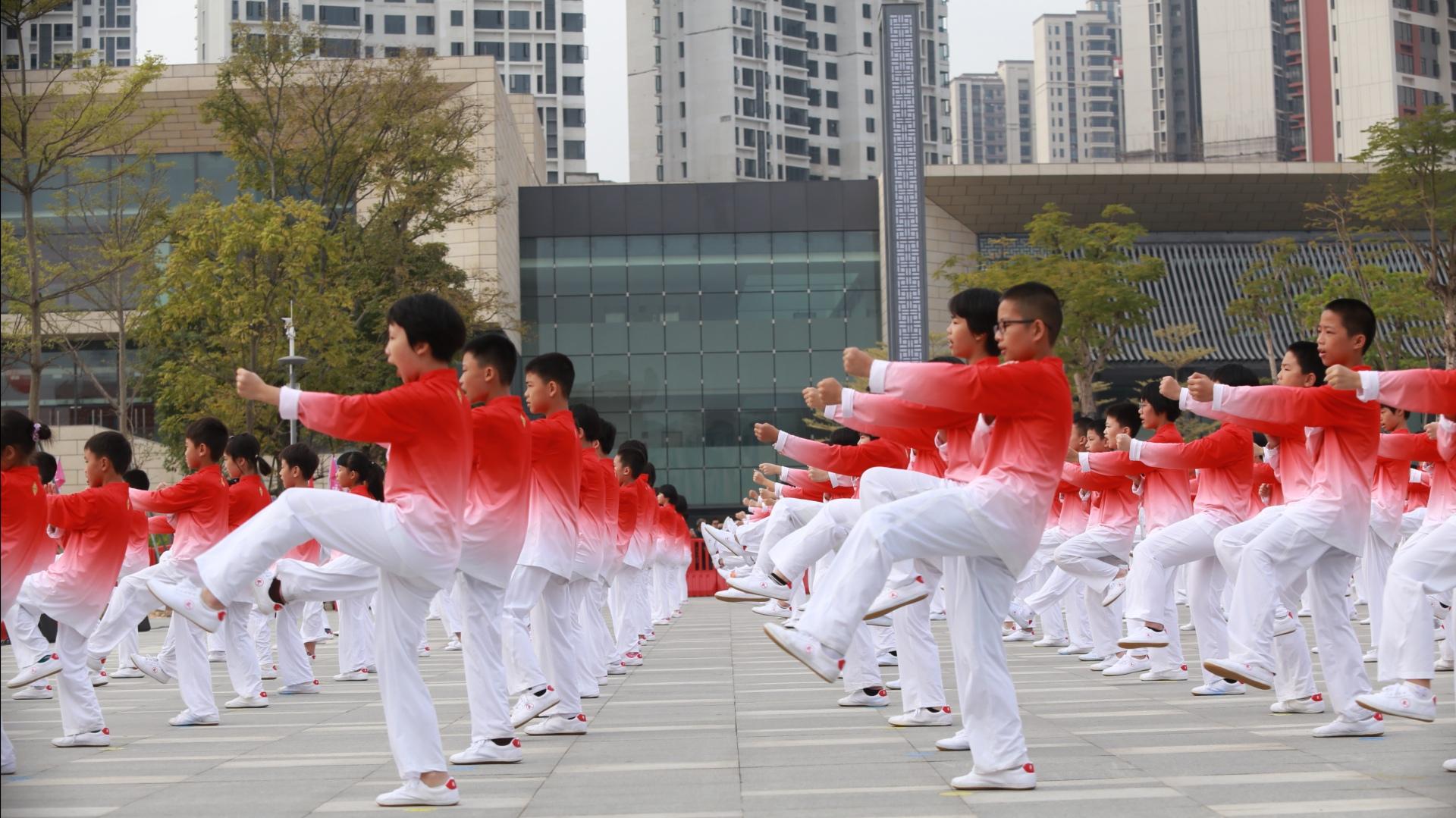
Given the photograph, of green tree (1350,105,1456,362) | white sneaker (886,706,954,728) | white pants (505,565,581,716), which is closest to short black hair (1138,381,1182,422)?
white sneaker (886,706,954,728)

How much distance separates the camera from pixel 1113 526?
12172 mm

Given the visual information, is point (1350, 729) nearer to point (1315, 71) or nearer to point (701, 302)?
point (701, 302)

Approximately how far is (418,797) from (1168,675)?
23.4 ft

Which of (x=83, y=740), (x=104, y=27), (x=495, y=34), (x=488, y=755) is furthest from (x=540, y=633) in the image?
(x=104, y=27)

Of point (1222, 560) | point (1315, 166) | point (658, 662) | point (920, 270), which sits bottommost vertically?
point (658, 662)

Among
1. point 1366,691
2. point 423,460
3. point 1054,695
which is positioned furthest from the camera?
point 1054,695

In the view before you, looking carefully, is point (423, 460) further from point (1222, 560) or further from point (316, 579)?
point (1222, 560)

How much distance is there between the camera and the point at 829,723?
9.10 meters

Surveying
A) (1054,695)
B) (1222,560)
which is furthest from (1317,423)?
(1054,695)

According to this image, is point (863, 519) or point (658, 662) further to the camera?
point (658, 662)

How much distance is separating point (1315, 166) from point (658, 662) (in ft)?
145

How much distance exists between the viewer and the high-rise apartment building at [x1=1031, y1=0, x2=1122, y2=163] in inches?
6029

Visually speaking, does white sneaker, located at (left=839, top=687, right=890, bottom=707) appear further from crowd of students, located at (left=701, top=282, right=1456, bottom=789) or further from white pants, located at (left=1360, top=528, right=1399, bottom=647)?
white pants, located at (left=1360, top=528, right=1399, bottom=647)

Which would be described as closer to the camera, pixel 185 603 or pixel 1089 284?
pixel 185 603
